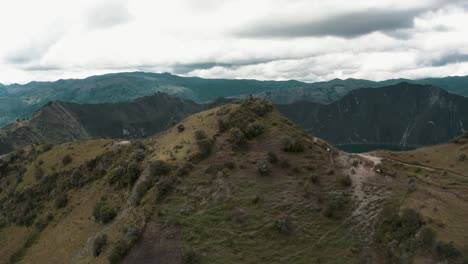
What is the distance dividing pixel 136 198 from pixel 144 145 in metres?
19.7

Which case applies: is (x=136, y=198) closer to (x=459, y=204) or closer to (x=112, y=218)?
(x=112, y=218)

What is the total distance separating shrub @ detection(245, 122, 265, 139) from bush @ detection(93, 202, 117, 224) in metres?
22.9

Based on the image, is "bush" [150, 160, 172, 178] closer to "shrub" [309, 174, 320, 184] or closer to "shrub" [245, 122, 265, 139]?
"shrub" [245, 122, 265, 139]

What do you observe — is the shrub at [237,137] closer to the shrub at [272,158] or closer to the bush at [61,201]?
the shrub at [272,158]

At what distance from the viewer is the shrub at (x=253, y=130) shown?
2346 inches

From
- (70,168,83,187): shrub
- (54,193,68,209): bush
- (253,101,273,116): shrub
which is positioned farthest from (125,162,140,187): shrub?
(253,101,273,116): shrub

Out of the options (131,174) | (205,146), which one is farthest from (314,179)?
(131,174)

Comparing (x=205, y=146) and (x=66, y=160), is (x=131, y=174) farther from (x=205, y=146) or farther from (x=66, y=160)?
(x=66, y=160)

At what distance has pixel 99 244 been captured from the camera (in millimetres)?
46469

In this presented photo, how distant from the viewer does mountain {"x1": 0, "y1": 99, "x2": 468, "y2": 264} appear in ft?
134

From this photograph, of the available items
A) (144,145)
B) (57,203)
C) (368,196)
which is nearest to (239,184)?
(368,196)

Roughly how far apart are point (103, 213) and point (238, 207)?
2013 centimetres

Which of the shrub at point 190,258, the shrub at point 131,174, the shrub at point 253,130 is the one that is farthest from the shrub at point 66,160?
the shrub at point 190,258

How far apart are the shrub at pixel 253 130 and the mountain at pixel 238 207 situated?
0.16 metres
